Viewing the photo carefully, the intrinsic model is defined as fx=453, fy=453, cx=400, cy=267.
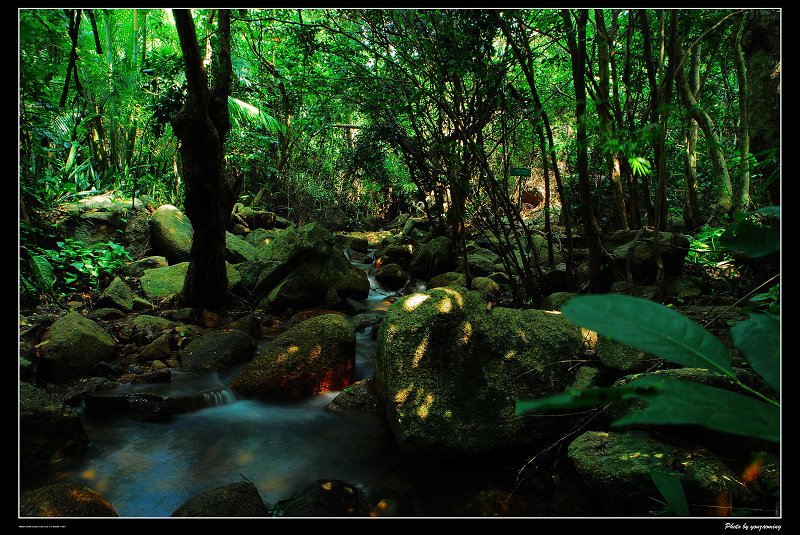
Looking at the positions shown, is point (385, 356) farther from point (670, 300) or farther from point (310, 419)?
point (670, 300)

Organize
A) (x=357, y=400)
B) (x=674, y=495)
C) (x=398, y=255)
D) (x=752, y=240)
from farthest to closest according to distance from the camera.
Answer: (x=398, y=255), (x=357, y=400), (x=674, y=495), (x=752, y=240)

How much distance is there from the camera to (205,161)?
5.37 meters

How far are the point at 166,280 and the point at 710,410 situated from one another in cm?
728

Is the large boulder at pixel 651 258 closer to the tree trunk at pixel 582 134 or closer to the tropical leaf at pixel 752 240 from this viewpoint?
the tree trunk at pixel 582 134

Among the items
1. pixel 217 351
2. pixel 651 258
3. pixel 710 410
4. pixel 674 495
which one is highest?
pixel 710 410

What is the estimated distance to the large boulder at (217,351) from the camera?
14.5ft

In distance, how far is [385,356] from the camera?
3016mm

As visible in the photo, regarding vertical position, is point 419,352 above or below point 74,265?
below

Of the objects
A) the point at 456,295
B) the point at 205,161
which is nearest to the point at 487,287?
the point at 456,295

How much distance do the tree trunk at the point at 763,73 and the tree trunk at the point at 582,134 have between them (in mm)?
999

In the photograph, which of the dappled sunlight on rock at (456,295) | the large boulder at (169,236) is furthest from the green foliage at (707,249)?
the large boulder at (169,236)

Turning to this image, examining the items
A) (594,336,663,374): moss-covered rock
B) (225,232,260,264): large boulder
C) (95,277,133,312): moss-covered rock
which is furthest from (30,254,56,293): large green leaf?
(594,336,663,374): moss-covered rock

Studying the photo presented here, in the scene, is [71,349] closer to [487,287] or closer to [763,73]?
[487,287]
